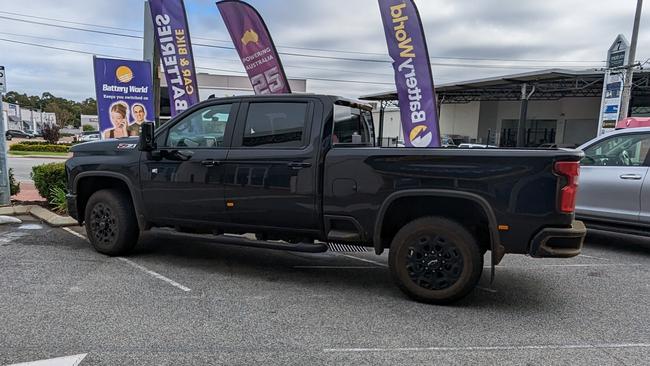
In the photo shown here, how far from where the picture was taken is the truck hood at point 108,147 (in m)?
5.82

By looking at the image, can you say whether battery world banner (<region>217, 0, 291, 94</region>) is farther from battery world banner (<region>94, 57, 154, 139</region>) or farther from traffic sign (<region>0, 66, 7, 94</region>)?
traffic sign (<region>0, 66, 7, 94</region>)

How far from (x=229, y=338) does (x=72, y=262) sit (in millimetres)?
2998

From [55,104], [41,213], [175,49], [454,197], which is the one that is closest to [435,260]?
[454,197]

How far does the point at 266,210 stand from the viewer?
5082mm

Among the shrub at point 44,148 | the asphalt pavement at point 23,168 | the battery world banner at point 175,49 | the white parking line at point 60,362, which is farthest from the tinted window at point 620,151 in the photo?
the shrub at point 44,148

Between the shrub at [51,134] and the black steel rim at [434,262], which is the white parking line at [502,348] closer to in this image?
the black steel rim at [434,262]

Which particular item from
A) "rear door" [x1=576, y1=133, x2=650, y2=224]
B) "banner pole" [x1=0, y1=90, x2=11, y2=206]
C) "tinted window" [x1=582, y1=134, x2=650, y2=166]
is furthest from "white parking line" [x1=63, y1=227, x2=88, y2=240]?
"tinted window" [x1=582, y1=134, x2=650, y2=166]

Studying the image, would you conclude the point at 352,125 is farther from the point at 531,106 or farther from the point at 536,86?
the point at 531,106

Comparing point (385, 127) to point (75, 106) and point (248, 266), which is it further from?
point (75, 106)

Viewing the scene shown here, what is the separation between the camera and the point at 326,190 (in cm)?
482

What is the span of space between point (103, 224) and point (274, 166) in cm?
251

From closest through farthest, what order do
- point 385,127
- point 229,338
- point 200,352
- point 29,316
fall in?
point 200,352 → point 229,338 → point 29,316 → point 385,127

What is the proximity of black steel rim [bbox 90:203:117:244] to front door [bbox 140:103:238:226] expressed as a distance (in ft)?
2.00

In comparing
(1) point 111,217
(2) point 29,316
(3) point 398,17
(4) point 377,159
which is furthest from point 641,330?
(3) point 398,17
